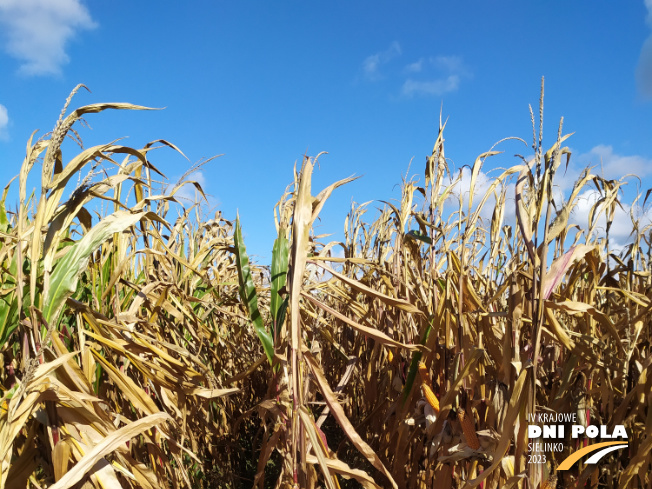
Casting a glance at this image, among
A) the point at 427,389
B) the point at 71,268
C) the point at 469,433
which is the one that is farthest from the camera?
the point at 427,389

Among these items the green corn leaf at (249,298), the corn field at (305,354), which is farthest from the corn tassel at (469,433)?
the green corn leaf at (249,298)

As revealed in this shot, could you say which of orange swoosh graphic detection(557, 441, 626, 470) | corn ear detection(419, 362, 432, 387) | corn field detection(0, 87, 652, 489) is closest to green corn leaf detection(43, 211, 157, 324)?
corn field detection(0, 87, 652, 489)

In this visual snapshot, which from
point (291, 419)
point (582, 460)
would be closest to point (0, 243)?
point (291, 419)

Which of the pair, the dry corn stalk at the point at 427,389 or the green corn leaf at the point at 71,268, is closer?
the green corn leaf at the point at 71,268

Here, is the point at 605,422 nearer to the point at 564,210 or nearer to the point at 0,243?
the point at 564,210

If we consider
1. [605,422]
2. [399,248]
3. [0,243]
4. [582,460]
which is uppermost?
[399,248]

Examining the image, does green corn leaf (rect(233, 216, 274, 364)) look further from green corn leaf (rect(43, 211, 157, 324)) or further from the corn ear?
the corn ear

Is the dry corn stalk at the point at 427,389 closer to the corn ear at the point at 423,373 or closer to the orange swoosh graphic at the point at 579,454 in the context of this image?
the corn ear at the point at 423,373

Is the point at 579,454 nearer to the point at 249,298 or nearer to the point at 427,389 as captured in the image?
the point at 427,389

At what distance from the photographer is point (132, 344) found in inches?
43.7

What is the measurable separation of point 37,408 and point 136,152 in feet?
1.91

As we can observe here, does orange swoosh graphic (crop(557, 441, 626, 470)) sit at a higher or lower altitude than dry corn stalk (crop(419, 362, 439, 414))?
lower

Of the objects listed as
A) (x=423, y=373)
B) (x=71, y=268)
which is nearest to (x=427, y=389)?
(x=423, y=373)

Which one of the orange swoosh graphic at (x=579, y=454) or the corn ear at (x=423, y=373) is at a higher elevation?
the corn ear at (x=423, y=373)
